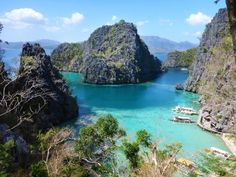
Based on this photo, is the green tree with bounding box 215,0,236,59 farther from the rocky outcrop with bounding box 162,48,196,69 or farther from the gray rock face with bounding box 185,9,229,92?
the rocky outcrop with bounding box 162,48,196,69

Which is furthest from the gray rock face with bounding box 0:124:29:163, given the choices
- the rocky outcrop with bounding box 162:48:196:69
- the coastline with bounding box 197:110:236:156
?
the rocky outcrop with bounding box 162:48:196:69

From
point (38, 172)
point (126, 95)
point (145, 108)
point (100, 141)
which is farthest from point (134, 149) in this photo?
point (126, 95)

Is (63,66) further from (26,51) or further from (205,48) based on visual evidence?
(26,51)

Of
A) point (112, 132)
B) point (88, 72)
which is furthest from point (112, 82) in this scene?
point (112, 132)

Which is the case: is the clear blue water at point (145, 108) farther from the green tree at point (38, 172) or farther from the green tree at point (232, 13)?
the green tree at point (232, 13)

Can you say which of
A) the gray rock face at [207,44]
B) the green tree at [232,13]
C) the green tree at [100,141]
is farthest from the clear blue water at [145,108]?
the green tree at [232,13]

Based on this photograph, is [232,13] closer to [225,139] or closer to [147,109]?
[225,139]
